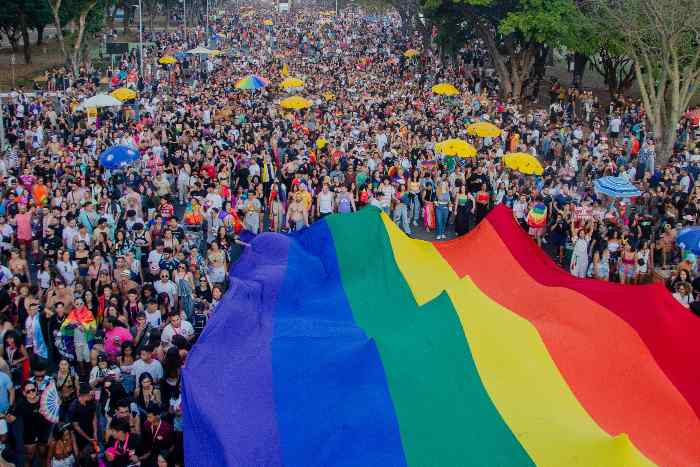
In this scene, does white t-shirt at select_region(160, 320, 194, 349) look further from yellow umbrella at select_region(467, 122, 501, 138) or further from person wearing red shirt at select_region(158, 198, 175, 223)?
yellow umbrella at select_region(467, 122, 501, 138)

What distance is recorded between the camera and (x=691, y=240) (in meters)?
11.8

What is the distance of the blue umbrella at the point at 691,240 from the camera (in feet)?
38.4

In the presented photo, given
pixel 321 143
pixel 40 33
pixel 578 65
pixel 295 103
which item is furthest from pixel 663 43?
pixel 40 33

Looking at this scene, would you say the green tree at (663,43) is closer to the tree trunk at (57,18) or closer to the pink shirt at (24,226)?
the pink shirt at (24,226)

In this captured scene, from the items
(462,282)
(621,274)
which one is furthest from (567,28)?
(462,282)

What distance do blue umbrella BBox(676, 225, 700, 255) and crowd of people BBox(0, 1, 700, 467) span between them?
0.87 feet

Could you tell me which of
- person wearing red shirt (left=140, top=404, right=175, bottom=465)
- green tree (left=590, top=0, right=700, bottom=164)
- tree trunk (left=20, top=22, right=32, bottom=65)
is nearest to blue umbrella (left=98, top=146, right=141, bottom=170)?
person wearing red shirt (left=140, top=404, right=175, bottom=465)

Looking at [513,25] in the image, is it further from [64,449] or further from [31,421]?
[64,449]

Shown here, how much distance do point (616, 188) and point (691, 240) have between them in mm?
3390

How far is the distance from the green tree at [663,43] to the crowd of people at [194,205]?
0.79 meters

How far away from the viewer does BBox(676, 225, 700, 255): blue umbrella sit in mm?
11695

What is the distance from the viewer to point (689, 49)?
23000mm

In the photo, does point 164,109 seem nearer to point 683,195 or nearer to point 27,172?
point 27,172

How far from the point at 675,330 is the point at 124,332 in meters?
5.95
